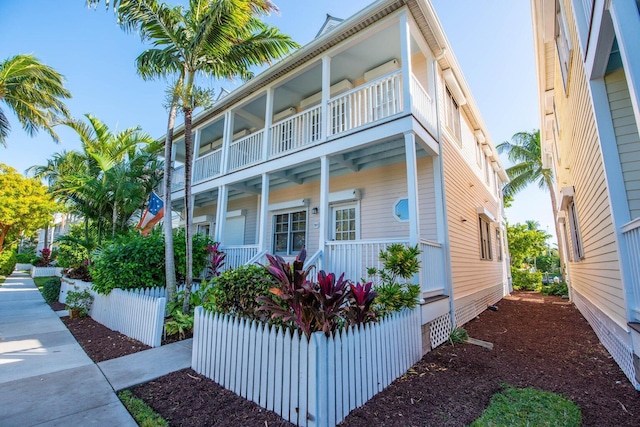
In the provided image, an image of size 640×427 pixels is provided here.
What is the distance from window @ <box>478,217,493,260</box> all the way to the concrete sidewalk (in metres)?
9.89

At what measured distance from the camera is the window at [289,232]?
30.9 ft

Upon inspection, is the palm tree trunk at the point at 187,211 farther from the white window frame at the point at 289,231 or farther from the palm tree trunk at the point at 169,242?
the white window frame at the point at 289,231

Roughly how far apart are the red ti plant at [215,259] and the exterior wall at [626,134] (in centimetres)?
813

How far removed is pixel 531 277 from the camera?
1712 centimetres

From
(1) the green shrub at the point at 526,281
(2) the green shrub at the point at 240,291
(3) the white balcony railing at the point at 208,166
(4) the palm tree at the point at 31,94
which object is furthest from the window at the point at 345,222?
(1) the green shrub at the point at 526,281

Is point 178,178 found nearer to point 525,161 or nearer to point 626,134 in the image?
point 626,134

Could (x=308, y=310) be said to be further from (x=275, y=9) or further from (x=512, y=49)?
(x=512, y=49)

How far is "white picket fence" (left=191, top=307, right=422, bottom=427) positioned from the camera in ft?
9.04

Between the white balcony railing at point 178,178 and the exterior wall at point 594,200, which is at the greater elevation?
the white balcony railing at point 178,178

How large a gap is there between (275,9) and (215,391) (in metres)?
8.49

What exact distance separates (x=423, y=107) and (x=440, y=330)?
4718 millimetres

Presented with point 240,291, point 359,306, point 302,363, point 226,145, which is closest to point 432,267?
point 359,306

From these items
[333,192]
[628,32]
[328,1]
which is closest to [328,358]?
[628,32]

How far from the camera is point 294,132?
25.5 feet
